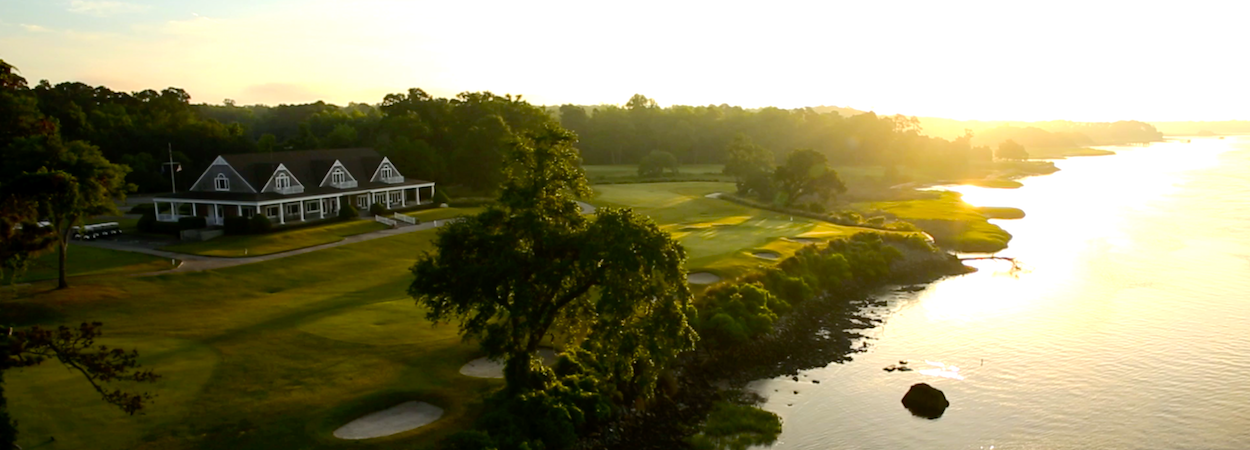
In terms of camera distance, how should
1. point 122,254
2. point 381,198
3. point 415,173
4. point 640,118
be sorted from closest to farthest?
point 122,254 < point 381,198 < point 415,173 < point 640,118

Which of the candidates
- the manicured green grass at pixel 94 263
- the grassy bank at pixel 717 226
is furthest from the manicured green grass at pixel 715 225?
the manicured green grass at pixel 94 263

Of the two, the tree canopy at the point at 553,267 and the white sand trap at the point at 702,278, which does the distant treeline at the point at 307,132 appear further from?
the tree canopy at the point at 553,267

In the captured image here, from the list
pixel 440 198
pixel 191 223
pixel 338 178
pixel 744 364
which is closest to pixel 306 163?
pixel 338 178

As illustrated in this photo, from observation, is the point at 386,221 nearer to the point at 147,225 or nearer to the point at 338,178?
the point at 338,178

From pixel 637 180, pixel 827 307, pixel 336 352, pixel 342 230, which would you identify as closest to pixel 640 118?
pixel 637 180

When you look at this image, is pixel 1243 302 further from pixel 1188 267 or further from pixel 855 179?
pixel 855 179

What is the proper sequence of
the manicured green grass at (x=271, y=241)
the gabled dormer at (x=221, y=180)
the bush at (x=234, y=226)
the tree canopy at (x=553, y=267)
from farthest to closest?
the gabled dormer at (x=221, y=180), the bush at (x=234, y=226), the manicured green grass at (x=271, y=241), the tree canopy at (x=553, y=267)

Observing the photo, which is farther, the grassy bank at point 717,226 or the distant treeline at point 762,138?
the distant treeline at point 762,138
